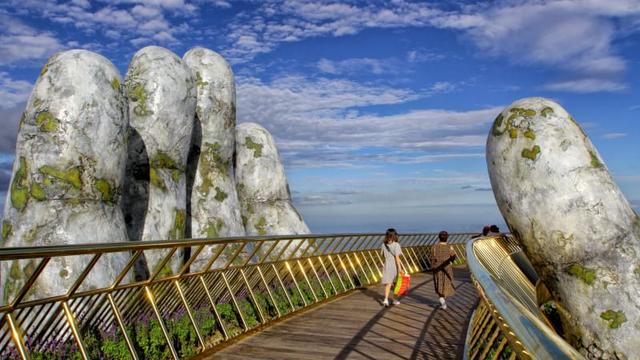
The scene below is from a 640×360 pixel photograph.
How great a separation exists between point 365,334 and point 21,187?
7712mm

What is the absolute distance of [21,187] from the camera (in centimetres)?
1201

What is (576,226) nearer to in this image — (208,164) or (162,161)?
(162,161)

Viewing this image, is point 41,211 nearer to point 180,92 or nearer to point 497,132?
point 180,92

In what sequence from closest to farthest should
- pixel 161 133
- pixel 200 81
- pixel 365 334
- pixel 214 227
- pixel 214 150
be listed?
pixel 365 334, pixel 161 133, pixel 214 227, pixel 214 150, pixel 200 81

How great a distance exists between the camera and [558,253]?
9.50 metres

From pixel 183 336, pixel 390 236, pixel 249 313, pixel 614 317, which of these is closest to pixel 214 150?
pixel 249 313

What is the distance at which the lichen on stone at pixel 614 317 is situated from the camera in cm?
914

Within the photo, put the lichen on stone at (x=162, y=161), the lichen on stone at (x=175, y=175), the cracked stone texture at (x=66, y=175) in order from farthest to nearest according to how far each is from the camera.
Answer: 1. the lichen on stone at (x=175, y=175)
2. the lichen on stone at (x=162, y=161)
3. the cracked stone texture at (x=66, y=175)

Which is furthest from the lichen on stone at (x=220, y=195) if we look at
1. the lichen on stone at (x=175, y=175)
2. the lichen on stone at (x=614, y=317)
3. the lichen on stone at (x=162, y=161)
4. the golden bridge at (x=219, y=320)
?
the lichen on stone at (x=614, y=317)

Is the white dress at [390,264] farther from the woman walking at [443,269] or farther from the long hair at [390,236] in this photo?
the woman walking at [443,269]

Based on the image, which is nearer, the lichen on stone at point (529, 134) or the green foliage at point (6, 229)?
the lichen on stone at point (529, 134)

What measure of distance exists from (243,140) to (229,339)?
15.2 meters

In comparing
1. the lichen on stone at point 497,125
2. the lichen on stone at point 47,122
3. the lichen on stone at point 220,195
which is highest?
the lichen on stone at point 497,125

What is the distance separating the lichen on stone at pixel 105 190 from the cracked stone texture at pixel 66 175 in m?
0.02
